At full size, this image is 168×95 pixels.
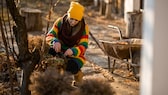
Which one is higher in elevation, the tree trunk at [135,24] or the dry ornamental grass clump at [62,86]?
the tree trunk at [135,24]

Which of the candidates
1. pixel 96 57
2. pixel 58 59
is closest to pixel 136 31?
pixel 96 57

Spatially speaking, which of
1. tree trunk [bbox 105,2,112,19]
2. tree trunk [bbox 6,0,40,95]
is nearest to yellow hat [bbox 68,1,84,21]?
tree trunk [bbox 6,0,40,95]

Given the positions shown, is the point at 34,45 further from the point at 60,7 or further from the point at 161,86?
the point at 60,7

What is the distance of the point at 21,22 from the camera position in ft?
13.4

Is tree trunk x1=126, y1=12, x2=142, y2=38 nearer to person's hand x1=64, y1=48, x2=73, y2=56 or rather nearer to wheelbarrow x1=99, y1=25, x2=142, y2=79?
wheelbarrow x1=99, y1=25, x2=142, y2=79

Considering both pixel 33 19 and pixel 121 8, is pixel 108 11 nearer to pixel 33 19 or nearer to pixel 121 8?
pixel 121 8

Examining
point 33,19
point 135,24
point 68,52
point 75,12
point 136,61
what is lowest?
point 136,61

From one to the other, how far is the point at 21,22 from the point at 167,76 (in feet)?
6.85

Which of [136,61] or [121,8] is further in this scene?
[121,8]

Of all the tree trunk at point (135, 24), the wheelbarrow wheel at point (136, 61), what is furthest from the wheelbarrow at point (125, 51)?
the tree trunk at point (135, 24)

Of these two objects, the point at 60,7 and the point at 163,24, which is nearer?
the point at 163,24

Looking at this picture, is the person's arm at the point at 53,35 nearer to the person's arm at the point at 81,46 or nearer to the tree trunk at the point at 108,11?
the person's arm at the point at 81,46

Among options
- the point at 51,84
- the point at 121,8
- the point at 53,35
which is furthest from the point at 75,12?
the point at 121,8

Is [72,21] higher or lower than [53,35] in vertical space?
higher
